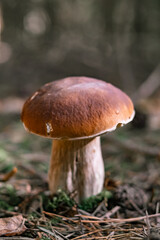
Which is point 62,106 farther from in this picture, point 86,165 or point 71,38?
point 71,38

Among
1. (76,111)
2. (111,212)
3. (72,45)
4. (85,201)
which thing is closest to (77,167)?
(85,201)

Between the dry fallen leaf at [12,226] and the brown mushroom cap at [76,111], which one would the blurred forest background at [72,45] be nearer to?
the brown mushroom cap at [76,111]

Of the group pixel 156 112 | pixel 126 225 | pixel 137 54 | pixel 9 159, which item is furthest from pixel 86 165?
pixel 137 54

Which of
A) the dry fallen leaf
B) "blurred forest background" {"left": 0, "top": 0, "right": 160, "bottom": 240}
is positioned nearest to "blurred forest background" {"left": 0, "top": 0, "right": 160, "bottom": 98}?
"blurred forest background" {"left": 0, "top": 0, "right": 160, "bottom": 240}

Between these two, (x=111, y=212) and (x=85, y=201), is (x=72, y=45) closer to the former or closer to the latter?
(x=85, y=201)

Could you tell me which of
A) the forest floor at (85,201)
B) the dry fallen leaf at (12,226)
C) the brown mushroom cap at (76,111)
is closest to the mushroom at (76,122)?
the brown mushroom cap at (76,111)

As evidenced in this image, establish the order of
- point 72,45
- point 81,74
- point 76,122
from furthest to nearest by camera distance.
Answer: point 72,45 → point 81,74 → point 76,122
